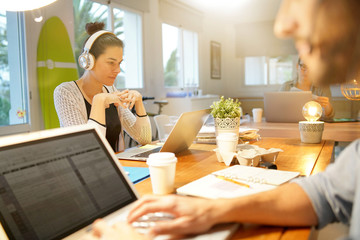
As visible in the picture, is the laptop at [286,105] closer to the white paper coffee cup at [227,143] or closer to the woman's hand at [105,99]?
the woman's hand at [105,99]

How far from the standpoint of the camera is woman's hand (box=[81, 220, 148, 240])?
23.6 inches

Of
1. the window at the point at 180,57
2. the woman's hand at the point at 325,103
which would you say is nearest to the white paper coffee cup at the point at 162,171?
the woman's hand at the point at 325,103

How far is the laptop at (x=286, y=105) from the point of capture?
2.56 meters

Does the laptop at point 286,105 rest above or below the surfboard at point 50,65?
below

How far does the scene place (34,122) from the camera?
3330 mm

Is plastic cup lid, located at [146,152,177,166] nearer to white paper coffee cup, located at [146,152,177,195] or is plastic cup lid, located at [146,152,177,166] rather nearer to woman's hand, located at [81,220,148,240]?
white paper coffee cup, located at [146,152,177,195]

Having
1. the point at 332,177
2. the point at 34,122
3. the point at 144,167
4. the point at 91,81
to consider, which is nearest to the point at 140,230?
the point at 332,177

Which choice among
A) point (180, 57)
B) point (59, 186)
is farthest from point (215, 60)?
point (59, 186)

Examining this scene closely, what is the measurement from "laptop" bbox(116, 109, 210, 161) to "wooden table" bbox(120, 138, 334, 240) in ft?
0.16

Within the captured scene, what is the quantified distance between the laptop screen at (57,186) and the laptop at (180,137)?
1.68ft

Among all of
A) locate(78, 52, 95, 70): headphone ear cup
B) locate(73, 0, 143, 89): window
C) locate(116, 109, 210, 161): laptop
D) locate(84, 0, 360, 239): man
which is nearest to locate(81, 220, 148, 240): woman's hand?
locate(84, 0, 360, 239): man

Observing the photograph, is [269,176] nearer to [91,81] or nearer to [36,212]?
[36,212]

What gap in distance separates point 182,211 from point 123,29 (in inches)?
Result: 179

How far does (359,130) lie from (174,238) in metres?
1.95
